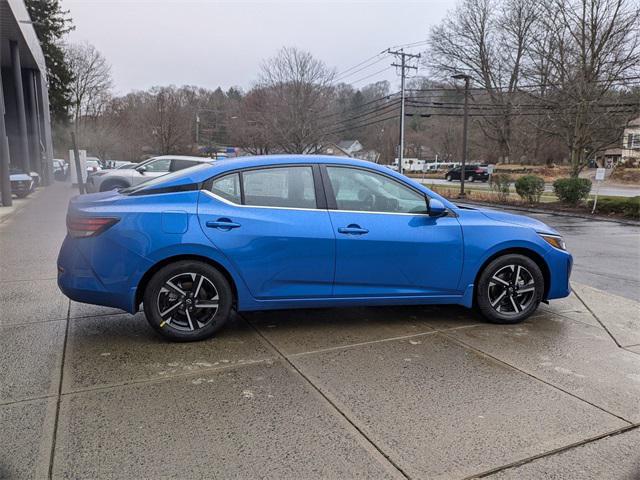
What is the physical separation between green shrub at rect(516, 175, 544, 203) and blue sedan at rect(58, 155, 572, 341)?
18917 mm

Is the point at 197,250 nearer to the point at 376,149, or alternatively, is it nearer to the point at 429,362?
the point at 429,362

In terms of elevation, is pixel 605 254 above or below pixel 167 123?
below

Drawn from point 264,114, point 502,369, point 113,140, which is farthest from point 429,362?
point 113,140

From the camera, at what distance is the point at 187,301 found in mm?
3992

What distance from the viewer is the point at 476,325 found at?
4695 mm

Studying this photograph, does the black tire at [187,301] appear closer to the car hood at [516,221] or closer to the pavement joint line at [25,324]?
the pavement joint line at [25,324]

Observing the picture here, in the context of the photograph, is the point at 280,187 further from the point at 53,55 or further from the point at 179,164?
the point at 53,55

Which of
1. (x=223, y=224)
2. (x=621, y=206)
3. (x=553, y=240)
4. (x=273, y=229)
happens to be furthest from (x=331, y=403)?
(x=621, y=206)

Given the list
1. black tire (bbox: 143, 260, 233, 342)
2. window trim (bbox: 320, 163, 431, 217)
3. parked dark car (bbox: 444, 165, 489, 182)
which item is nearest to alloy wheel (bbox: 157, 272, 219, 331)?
black tire (bbox: 143, 260, 233, 342)

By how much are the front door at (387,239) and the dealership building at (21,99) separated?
1616cm

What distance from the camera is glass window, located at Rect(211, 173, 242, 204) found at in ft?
13.6

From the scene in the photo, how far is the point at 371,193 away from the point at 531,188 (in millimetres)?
19935

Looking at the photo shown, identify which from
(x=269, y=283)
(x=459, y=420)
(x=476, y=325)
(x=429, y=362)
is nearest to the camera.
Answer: (x=459, y=420)

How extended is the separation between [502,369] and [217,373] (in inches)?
82.0
